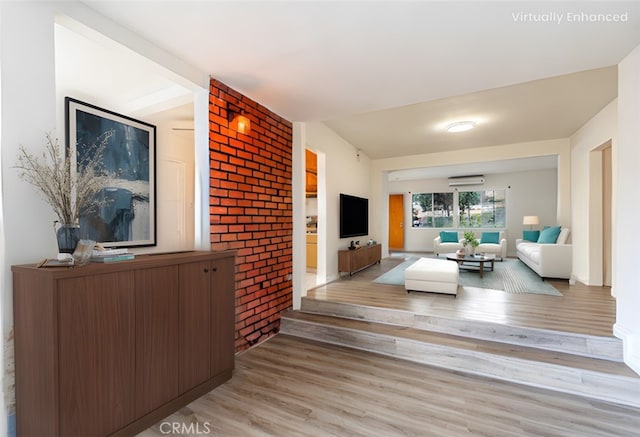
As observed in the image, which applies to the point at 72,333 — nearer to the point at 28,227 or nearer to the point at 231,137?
the point at 28,227

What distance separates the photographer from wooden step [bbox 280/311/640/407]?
210 centimetres

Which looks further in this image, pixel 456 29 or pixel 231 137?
pixel 231 137

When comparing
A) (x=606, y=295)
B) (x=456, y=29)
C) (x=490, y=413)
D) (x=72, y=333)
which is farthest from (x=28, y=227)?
(x=606, y=295)

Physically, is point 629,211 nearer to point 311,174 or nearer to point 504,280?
point 504,280

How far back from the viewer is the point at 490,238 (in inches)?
309

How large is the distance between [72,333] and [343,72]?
94.8 inches

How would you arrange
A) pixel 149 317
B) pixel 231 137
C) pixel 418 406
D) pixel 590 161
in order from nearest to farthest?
pixel 149 317
pixel 418 406
pixel 231 137
pixel 590 161

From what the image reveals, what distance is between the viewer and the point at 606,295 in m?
3.73

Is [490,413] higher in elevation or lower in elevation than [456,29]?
lower

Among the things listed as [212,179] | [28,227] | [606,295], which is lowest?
[606,295]

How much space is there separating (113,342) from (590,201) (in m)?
5.80

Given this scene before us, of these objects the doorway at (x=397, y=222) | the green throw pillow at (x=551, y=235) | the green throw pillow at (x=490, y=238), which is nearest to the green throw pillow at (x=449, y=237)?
the green throw pillow at (x=490, y=238)

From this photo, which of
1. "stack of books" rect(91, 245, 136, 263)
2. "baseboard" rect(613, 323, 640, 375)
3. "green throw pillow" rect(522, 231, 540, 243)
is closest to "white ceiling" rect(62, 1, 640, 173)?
"stack of books" rect(91, 245, 136, 263)

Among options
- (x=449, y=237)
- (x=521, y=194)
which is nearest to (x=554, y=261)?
(x=449, y=237)
